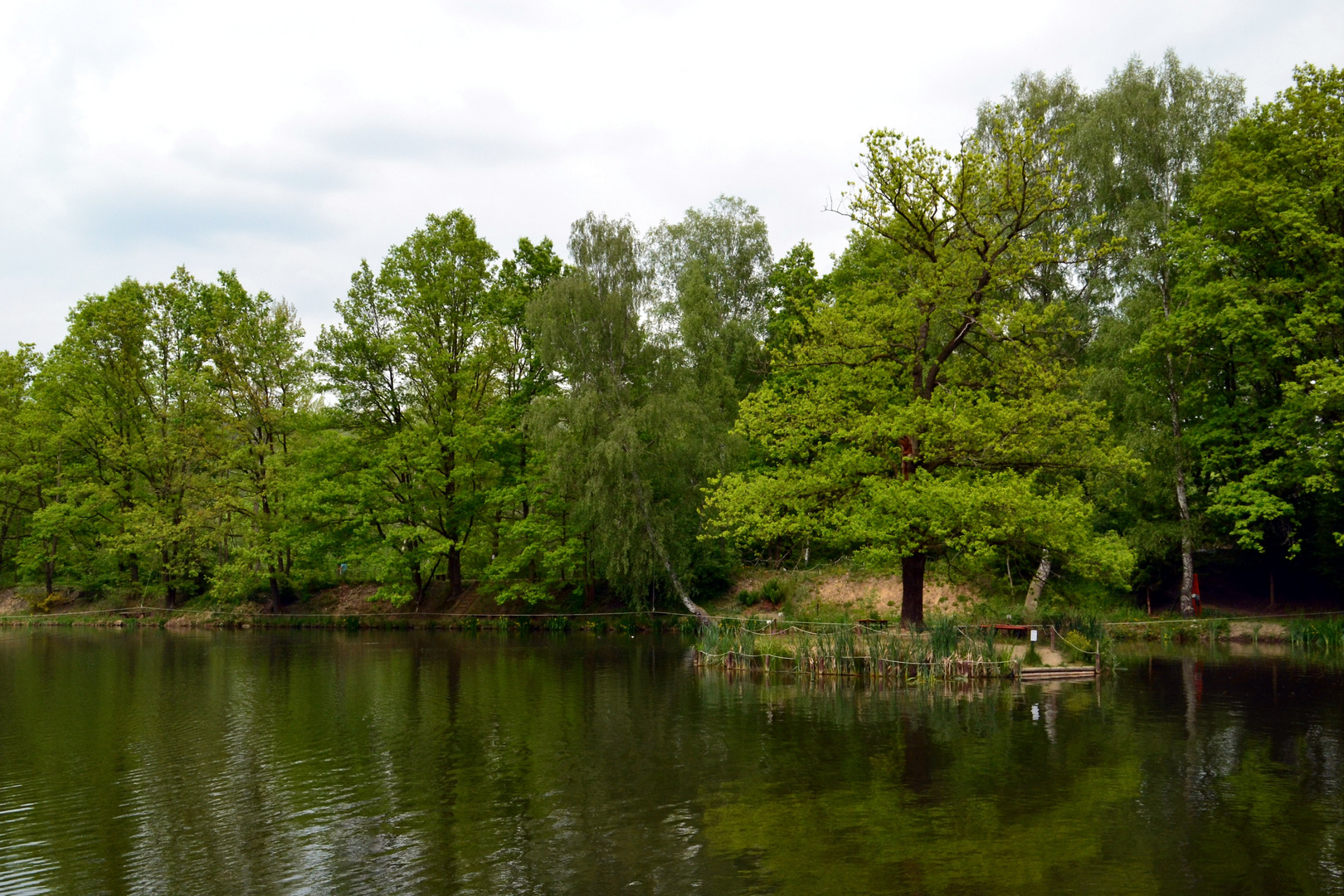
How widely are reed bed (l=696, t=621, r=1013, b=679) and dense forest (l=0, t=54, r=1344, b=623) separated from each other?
2.95 metres

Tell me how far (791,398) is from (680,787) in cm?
1736

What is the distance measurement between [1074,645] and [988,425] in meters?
6.83

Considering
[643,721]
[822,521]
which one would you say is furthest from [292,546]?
[643,721]

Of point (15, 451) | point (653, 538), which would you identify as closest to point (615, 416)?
point (653, 538)

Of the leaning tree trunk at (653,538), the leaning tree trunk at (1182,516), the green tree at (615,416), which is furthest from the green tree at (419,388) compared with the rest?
the leaning tree trunk at (1182,516)

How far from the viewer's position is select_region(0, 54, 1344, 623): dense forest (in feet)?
91.8

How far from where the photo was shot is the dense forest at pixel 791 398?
2797cm

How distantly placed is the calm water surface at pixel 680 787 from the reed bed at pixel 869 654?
45.7 inches

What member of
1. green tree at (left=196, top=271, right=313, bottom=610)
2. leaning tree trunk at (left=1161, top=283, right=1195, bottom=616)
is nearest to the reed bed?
leaning tree trunk at (left=1161, top=283, right=1195, bottom=616)

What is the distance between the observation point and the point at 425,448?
46.4 meters

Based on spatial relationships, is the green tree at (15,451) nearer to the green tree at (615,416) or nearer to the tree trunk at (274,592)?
the tree trunk at (274,592)

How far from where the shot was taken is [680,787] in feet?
48.0

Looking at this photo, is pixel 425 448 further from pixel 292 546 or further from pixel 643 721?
pixel 643 721

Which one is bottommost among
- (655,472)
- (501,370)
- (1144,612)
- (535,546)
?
(1144,612)
